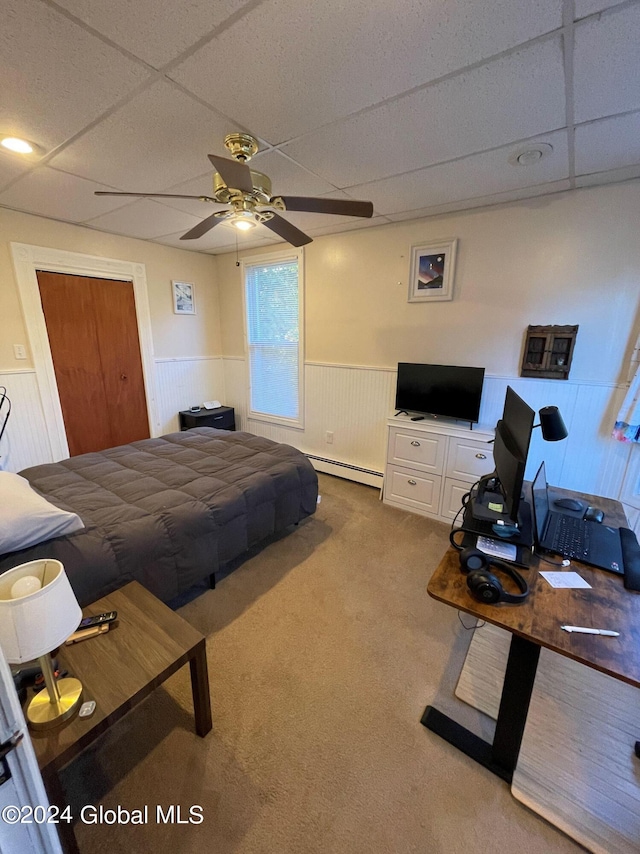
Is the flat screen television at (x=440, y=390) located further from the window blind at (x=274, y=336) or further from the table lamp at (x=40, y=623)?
the table lamp at (x=40, y=623)

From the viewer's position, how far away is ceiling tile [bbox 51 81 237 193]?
153 cm

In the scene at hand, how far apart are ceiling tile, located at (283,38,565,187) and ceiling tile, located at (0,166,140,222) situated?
5.05 feet

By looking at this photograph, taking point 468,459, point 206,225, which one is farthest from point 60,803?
point 468,459

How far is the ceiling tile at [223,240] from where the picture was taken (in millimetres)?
3379

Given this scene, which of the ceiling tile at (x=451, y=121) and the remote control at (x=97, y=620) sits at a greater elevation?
the ceiling tile at (x=451, y=121)

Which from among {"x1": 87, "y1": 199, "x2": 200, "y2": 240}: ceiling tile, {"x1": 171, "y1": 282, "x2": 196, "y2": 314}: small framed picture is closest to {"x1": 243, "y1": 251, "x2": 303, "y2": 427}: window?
{"x1": 171, "y1": 282, "x2": 196, "y2": 314}: small framed picture

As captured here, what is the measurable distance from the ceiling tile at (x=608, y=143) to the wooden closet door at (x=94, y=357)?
3.89 metres

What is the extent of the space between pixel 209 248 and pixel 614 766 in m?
5.04

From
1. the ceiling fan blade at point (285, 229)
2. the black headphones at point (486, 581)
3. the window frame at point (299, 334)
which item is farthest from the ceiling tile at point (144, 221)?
the black headphones at point (486, 581)

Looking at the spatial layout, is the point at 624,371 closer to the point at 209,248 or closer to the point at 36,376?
the point at 209,248

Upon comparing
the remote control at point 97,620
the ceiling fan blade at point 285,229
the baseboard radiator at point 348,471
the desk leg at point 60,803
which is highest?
the ceiling fan blade at point 285,229

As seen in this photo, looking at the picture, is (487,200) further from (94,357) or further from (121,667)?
(94,357)

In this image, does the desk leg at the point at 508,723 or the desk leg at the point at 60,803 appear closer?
the desk leg at the point at 60,803

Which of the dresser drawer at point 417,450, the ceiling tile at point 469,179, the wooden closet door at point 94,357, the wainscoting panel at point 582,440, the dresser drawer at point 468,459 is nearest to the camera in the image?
the ceiling tile at point 469,179
